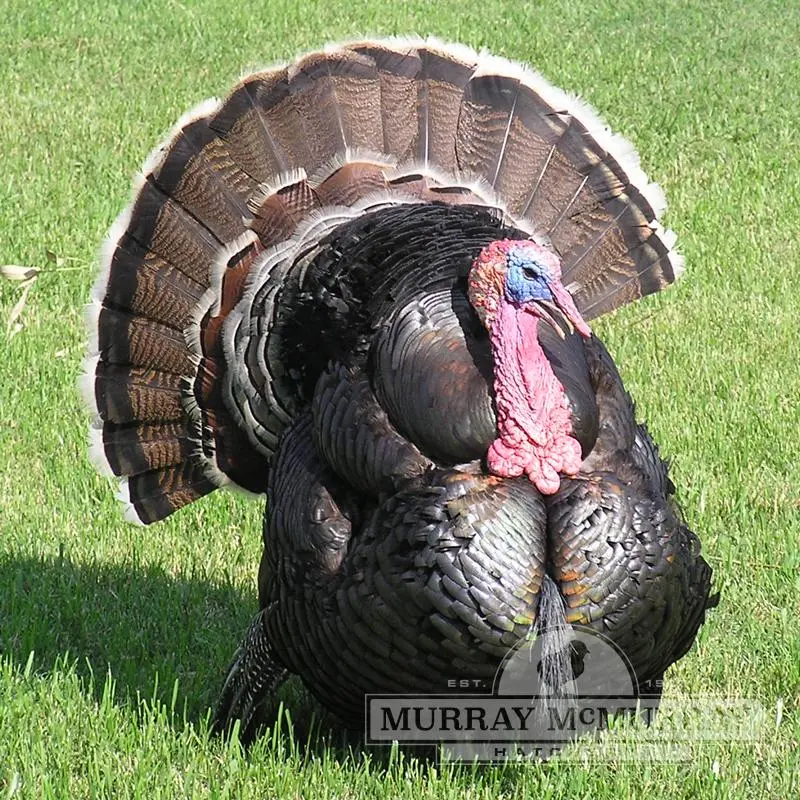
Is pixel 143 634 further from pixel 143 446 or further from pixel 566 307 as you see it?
pixel 566 307

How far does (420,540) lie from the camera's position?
11.4 feet

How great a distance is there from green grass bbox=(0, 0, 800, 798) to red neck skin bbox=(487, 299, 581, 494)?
0.96m

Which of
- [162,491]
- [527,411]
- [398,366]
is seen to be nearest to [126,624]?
[162,491]

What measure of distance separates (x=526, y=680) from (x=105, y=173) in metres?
7.45

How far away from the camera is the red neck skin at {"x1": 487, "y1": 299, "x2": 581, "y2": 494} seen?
357 centimetres

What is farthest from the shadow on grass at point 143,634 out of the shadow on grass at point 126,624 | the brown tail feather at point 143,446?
the brown tail feather at point 143,446

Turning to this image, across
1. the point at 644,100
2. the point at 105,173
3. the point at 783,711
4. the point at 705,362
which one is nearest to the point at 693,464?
the point at 705,362

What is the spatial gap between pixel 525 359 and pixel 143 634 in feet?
6.74

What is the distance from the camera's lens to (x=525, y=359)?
364cm

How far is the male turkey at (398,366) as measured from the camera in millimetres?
3504

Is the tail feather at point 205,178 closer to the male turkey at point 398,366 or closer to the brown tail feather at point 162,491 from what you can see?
the male turkey at point 398,366

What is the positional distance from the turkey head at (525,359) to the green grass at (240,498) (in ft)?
3.21

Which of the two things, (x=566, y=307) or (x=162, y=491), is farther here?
(x=162, y=491)

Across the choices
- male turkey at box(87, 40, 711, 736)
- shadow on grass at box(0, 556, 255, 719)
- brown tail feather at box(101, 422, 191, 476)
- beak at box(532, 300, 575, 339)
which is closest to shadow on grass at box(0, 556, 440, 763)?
shadow on grass at box(0, 556, 255, 719)
